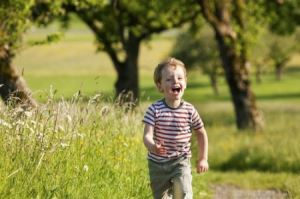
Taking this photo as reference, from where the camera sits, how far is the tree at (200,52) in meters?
72.4

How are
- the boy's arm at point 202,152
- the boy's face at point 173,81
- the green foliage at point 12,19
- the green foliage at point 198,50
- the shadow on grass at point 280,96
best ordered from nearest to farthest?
the boy's face at point 173,81, the boy's arm at point 202,152, the green foliage at point 12,19, the shadow on grass at point 280,96, the green foliage at point 198,50

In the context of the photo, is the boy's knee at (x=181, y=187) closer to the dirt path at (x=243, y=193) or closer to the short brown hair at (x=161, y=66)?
the short brown hair at (x=161, y=66)

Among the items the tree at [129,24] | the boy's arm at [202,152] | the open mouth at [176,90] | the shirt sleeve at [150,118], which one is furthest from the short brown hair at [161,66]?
the tree at [129,24]

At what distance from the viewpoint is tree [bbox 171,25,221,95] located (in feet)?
238

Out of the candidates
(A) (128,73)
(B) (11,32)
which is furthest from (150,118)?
(A) (128,73)

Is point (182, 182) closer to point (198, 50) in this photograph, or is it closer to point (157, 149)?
point (157, 149)

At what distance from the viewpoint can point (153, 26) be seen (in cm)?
3412

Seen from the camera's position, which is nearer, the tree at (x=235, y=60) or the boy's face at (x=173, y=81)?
the boy's face at (x=173, y=81)

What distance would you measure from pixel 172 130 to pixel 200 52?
66338 millimetres

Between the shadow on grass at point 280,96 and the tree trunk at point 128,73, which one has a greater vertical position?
the shadow on grass at point 280,96

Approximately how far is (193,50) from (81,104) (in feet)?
210

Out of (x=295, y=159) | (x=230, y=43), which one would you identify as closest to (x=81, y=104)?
(x=295, y=159)

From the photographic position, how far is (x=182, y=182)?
802 centimetres

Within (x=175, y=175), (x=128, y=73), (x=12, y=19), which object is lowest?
(x=175, y=175)
